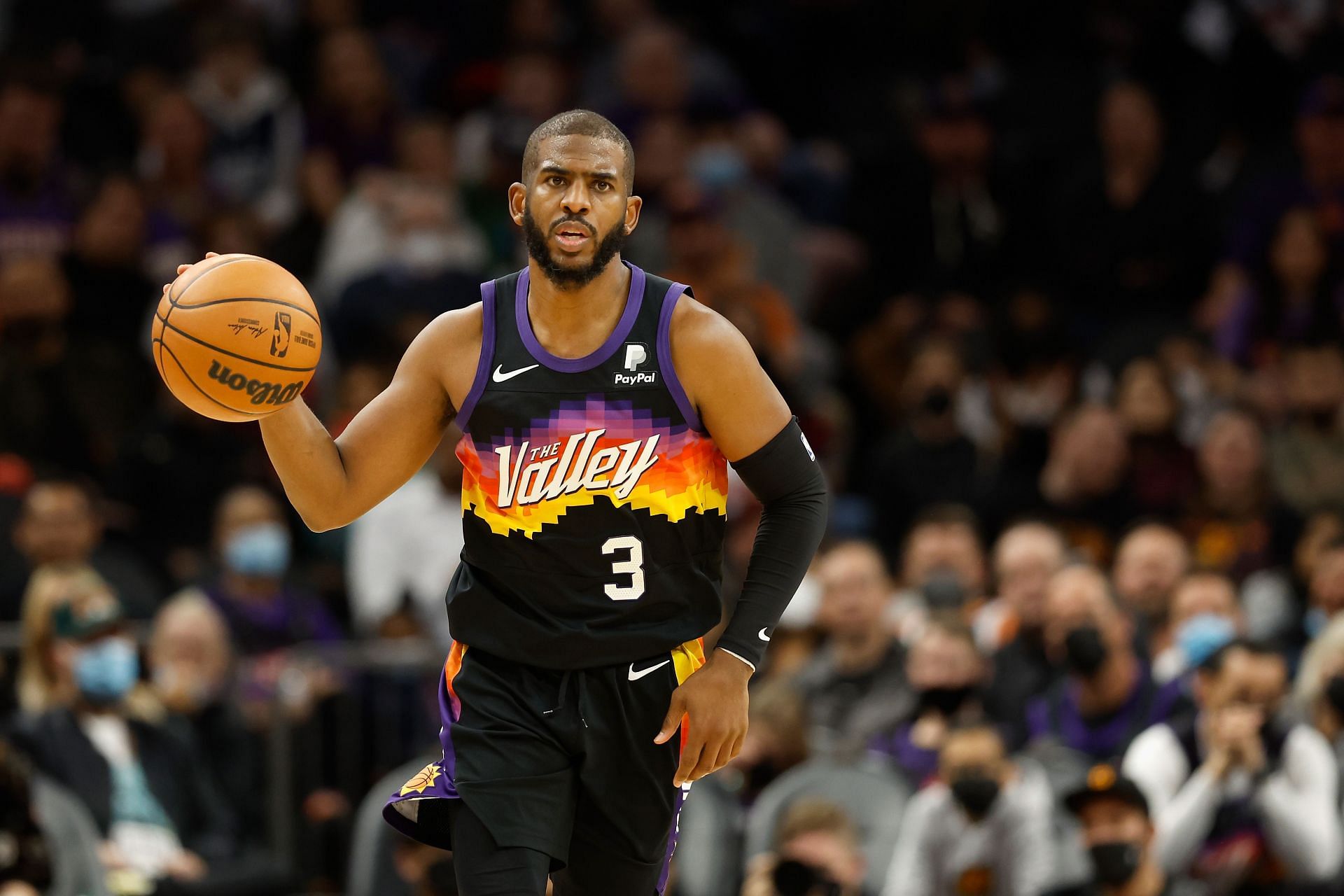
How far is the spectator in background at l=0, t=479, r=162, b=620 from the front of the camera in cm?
900

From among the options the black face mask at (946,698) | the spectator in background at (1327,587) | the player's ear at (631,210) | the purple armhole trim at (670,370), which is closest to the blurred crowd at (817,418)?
the black face mask at (946,698)

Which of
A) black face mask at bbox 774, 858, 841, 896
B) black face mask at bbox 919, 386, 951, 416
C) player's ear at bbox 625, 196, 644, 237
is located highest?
player's ear at bbox 625, 196, 644, 237

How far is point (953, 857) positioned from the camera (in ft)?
25.7

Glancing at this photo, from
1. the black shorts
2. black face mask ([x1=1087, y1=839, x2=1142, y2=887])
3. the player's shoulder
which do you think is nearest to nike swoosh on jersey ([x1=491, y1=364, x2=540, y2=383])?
the player's shoulder

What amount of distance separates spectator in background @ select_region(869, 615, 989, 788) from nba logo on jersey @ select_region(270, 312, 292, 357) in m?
4.71

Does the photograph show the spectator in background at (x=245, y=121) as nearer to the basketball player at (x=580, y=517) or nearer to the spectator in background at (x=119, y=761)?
the spectator in background at (x=119, y=761)

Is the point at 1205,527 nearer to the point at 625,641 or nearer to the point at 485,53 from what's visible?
the point at 485,53

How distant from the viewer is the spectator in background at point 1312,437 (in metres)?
10.7

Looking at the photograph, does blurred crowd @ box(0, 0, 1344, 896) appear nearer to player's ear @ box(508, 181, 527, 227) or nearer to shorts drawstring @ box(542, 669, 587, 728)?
shorts drawstring @ box(542, 669, 587, 728)

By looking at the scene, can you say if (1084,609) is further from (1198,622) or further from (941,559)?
(941,559)

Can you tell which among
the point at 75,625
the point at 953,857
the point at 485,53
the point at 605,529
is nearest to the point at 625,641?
the point at 605,529

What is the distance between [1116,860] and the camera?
7.28m

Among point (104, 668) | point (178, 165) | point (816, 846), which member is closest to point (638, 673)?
point (816, 846)

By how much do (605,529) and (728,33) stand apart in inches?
400
